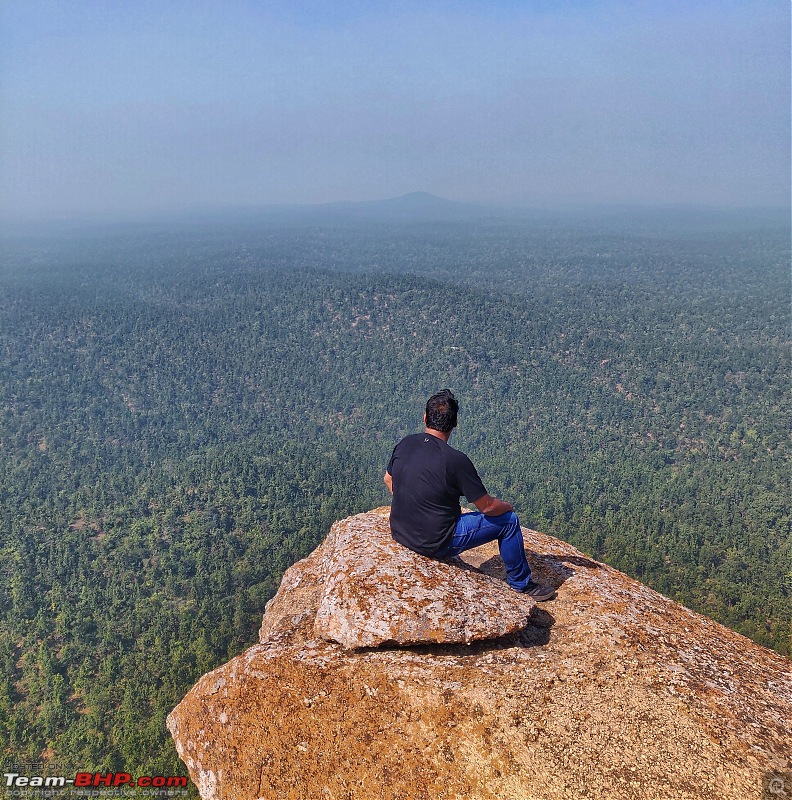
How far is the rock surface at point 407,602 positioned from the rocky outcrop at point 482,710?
0.04 metres

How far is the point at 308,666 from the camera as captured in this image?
985 cm

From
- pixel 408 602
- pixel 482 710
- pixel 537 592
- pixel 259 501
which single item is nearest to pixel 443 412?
pixel 408 602

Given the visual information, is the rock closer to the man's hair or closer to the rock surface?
the rock surface

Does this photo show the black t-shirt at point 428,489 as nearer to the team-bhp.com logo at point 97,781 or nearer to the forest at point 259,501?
the team-bhp.com logo at point 97,781

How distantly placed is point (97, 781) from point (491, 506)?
5671 cm

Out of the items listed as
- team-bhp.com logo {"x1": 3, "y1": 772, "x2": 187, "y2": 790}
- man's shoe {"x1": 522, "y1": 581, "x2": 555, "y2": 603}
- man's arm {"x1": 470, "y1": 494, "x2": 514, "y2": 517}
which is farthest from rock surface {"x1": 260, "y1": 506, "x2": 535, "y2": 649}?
team-bhp.com logo {"x1": 3, "y1": 772, "x2": 187, "y2": 790}

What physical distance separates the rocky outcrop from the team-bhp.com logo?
117 feet

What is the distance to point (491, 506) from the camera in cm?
1070

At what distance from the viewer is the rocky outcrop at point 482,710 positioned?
7926mm

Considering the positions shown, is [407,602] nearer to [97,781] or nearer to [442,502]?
[442,502]

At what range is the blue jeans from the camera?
11148 mm

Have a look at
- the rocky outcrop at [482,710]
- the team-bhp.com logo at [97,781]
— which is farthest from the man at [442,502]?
the team-bhp.com logo at [97,781]

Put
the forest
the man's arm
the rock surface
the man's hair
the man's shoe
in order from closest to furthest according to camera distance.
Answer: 1. the rock surface
2. the man's arm
3. the man's hair
4. the man's shoe
5. the forest

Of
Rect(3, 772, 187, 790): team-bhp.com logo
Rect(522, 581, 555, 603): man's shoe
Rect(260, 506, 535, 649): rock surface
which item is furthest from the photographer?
Rect(3, 772, 187, 790): team-bhp.com logo
